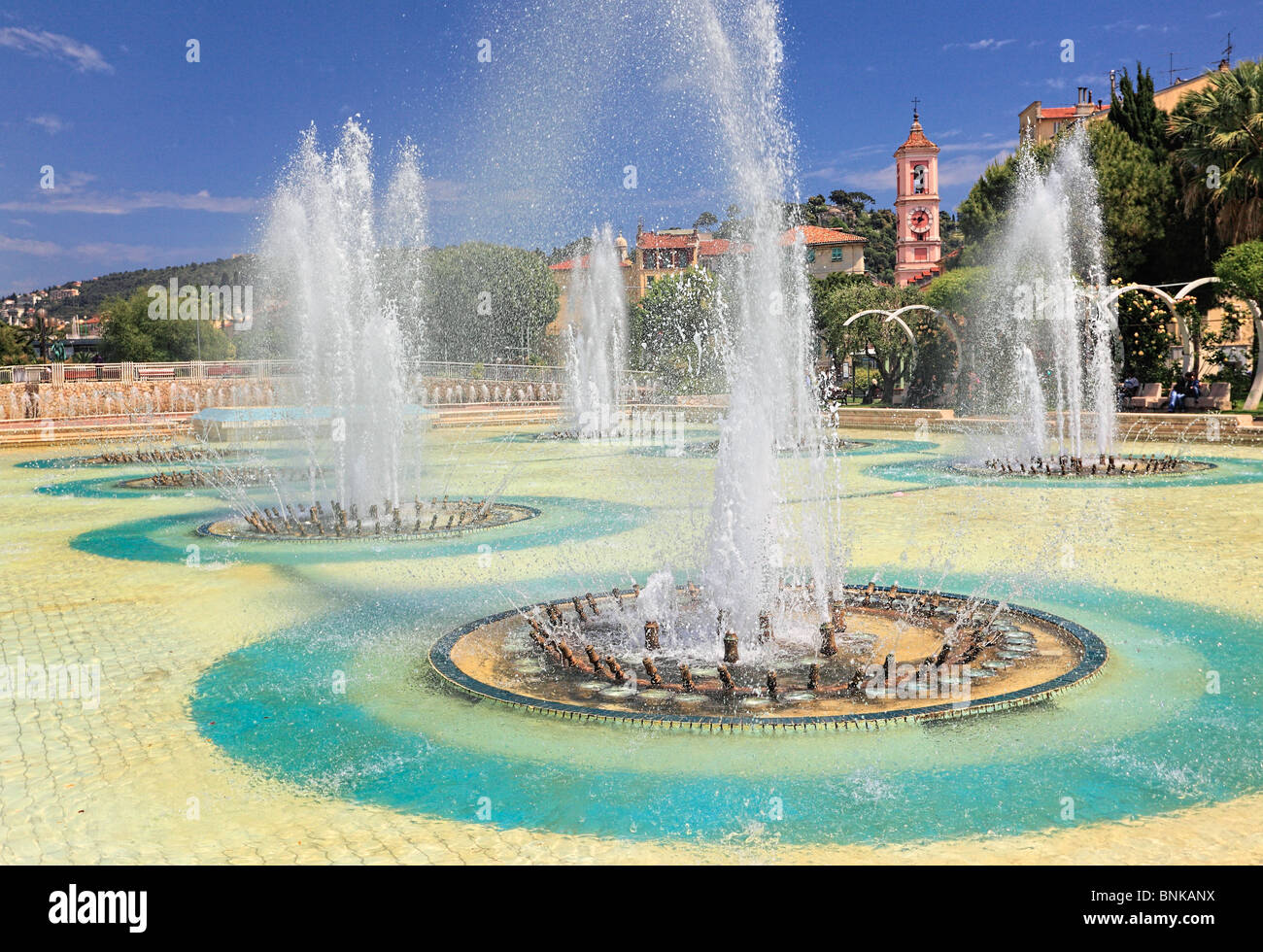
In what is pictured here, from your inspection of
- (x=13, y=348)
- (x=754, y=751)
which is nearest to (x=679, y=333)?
(x=13, y=348)

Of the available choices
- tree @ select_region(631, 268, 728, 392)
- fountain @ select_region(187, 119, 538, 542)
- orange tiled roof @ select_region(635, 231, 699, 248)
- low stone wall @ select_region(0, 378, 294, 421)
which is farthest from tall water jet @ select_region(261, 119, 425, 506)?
orange tiled roof @ select_region(635, 231, 699, 248)

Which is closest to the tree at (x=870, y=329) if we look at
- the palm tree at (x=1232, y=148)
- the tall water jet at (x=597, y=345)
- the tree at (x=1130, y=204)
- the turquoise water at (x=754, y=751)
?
the tree at (x=1130, y=204)

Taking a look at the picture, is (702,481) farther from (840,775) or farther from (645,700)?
(840,775)

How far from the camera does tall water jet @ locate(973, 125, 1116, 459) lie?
72.7 ft

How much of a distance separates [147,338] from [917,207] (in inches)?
1822

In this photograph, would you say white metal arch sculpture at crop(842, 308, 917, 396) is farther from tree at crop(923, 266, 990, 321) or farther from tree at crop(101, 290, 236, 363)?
tree at crop(101, 290, 236, 363)

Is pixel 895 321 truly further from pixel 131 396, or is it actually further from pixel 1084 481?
pixel 131 396

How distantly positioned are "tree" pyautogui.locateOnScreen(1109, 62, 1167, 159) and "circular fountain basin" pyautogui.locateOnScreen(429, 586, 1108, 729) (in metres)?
32.8

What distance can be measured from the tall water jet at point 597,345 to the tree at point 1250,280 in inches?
540

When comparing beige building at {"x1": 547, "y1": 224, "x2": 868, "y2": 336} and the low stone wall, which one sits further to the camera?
beige building at {"x1": 547, "y1": 224, "x2": 868, "y2": 336}

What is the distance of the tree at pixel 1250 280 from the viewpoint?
22703 millimetres

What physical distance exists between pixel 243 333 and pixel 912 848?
239 ft

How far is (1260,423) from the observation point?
66.9ft

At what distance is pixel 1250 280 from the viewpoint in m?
22.7
